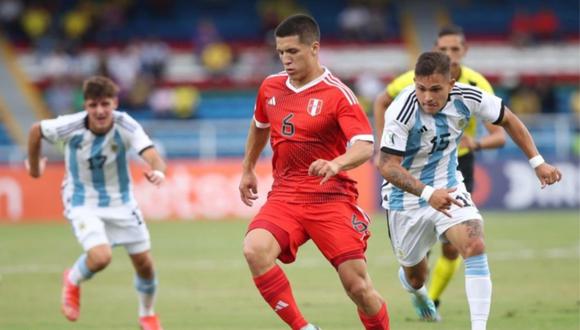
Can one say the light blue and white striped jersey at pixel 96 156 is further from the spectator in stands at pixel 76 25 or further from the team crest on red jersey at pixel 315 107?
the spectator in stands at pixel 76 25

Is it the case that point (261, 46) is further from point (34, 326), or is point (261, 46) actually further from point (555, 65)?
point (34, 326)

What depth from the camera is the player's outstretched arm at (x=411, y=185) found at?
839cm

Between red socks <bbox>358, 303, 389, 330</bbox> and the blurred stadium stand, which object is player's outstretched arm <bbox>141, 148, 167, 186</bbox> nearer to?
red socks <bbox>358, 303, 389, 330</bbox>

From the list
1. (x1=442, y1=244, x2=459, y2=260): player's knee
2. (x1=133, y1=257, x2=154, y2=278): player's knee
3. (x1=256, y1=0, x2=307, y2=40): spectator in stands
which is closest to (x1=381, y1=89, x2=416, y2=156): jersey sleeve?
(x1=442, y1=244, x2=459, y2=260): player's knee

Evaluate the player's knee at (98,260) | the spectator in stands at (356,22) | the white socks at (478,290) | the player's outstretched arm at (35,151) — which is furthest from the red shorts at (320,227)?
the spectator in stands at (356,22)

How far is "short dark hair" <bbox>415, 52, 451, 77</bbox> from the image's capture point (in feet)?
28.4

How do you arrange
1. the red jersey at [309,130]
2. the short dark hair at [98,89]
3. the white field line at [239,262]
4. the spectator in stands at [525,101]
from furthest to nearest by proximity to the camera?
the spectator in stands at [525,101] < the white field line at [239,262] < the short dark hair at [98,89] < the red jersey at [309,130]

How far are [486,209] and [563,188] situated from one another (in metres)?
1.70

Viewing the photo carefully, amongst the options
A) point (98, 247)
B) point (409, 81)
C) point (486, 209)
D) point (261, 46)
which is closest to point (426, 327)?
point (409, 81)

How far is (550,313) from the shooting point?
37.1 feet

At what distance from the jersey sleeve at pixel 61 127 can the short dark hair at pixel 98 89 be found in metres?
0.36

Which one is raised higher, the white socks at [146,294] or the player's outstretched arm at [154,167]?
the player's outstretched arm at [154,167]

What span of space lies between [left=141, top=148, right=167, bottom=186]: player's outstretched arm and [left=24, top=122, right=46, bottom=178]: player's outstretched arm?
1007 mm

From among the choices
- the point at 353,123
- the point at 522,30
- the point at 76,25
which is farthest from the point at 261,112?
the point at 522,30
